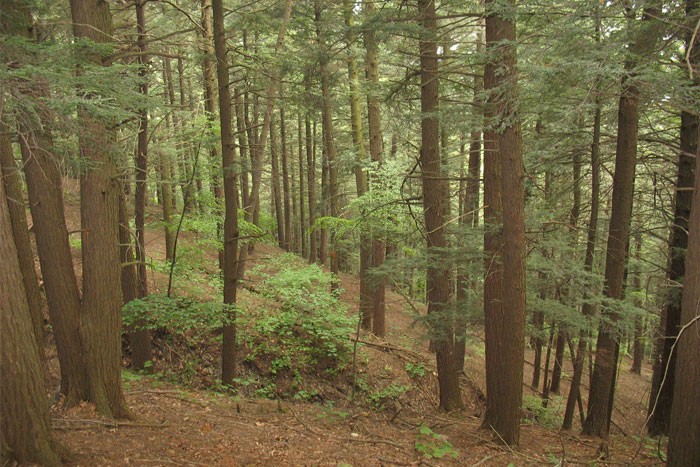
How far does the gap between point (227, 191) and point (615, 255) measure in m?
7.86

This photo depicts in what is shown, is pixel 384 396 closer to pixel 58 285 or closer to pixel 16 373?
pixel 58 285

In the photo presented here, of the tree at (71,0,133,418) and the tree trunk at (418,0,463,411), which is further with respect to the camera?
the tree trunk at (418,0,463,411)

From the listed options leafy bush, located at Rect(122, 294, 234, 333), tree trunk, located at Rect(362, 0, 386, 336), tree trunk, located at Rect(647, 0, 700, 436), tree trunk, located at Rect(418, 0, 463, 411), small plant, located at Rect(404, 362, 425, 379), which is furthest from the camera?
tree trunk, located at Rect(362, 0, 386, 336)

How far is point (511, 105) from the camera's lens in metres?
6.53

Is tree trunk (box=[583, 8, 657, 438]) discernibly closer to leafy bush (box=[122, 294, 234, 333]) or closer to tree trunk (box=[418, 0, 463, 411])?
tree trunk (box=[418, 0, 463, 411])

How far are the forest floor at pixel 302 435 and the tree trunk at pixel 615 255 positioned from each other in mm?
634

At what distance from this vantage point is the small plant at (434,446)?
6.56m

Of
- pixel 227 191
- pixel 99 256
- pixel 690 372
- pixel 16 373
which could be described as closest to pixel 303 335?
pixel 227 191

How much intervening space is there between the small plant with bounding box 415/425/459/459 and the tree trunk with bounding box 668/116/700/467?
276cm

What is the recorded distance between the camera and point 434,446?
22.6 ft

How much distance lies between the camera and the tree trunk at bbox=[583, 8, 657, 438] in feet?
27.9

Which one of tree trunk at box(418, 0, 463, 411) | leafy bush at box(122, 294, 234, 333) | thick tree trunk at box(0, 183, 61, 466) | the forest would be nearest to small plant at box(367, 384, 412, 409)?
the forest

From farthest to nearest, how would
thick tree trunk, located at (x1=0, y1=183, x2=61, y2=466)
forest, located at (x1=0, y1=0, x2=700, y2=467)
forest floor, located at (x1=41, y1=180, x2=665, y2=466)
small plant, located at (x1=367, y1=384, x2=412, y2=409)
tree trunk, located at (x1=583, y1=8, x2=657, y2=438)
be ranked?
1. small plant, located at (x1=367, y1=384, x2=412, y2=409)
2. tree trunk, located at (x1=583, y1=8, x2=657, y2=438)
3. forest floor, located at (x1=41, y1=180, x2=665, y2=466)
4. forest, located at (x1=0, y1=0, x2=700, y2=467)
5. thick tree trunk, located at (x1=0, y1=183, x2=61, y2=466)

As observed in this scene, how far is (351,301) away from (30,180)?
1360cm
